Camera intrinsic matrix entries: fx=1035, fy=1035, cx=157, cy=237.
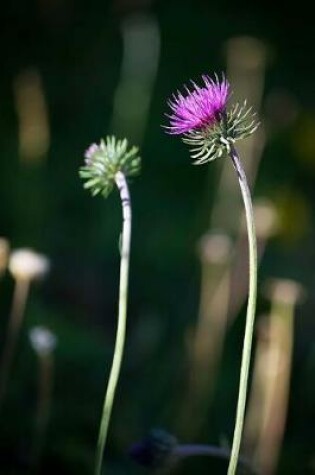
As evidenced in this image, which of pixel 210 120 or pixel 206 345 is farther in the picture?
pixel 206 345

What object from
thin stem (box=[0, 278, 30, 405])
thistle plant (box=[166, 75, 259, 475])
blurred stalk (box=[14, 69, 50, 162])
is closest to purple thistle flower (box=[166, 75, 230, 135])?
thistle plant (box=[166, 75, 259, 475])

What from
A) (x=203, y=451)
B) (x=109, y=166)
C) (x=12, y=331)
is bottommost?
(x=203, y=451)

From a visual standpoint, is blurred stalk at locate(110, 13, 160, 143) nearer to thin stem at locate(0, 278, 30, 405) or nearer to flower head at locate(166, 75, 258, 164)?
thin stem at locate(0, 278, 30, 405)

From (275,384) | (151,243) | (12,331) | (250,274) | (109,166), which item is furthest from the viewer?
(151,243)

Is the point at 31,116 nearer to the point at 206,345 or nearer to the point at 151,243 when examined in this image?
the point at 151,243

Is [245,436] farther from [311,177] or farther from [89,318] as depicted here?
[311,177]

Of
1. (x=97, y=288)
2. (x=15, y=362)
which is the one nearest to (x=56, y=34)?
(x=97, y=288)

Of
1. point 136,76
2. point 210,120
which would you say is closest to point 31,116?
Answer: point 136,76

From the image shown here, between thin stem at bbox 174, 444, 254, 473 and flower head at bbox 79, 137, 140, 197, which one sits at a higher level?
flower head at bbox 79, 137, 140, 197
